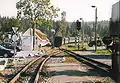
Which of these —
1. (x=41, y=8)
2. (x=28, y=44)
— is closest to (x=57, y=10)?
(x=41, y=8)

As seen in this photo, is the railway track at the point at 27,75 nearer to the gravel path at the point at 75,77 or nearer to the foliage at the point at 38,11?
the gravel path at the point at 75,77

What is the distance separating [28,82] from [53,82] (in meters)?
1.25

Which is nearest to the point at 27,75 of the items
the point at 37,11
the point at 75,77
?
the point at 75,77

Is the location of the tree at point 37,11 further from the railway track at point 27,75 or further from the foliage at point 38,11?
the railway track at point 27,75

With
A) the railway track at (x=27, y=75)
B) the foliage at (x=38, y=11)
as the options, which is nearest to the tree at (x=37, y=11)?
the foliage at (x=38, y=11)

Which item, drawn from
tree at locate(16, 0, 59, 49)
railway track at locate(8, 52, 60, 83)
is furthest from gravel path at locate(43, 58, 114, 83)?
tree at locate(16, 0, 59, 49)

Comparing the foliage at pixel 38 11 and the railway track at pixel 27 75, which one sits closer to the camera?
the railway track at pixel 27 75

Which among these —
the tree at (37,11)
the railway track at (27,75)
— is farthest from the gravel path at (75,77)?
the tree at (37,11)

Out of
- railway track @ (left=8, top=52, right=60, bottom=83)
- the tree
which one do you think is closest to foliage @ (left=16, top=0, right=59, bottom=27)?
the tree

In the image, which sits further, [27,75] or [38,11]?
[38,11]

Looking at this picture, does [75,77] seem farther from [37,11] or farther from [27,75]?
[37,11]

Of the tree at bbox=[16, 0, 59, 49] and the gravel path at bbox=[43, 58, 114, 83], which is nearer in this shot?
the gravel path at bbox=[43, 58, 114, 83]

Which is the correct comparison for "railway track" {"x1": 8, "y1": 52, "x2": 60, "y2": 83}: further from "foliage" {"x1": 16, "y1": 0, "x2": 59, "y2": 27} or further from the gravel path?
"foliage" {"x1": 16, "y1": 0, "x2": 59, "y2": 27}

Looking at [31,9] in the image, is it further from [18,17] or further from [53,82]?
[53,82]
